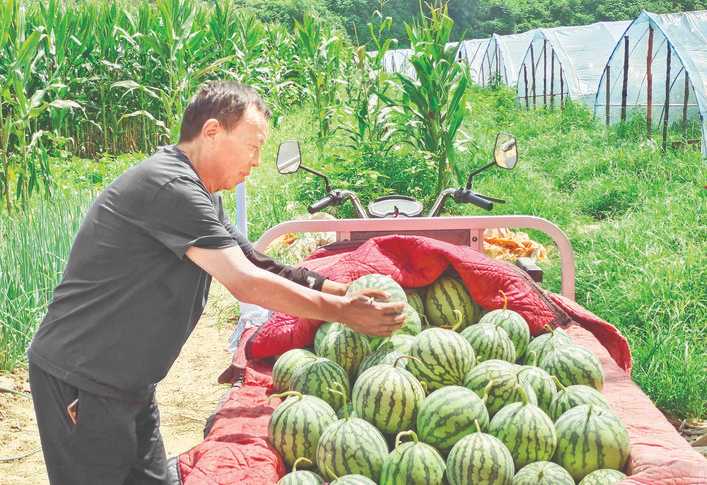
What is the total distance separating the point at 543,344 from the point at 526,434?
0.69m

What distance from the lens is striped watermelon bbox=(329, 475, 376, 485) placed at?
2.19 metres

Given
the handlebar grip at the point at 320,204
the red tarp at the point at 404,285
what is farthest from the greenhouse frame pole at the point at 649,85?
the red tarp at the point at 404,285

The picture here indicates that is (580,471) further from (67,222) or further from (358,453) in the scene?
(67,222)

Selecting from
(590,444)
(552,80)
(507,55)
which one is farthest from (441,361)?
(507,55)

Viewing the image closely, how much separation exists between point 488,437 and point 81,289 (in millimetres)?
1353

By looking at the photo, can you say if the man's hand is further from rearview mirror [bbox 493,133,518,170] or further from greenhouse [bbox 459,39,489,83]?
greenhouse [bbox 459,39,489,83]

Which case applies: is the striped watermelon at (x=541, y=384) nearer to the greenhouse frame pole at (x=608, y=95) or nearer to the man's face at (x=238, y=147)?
the man's face at (x=238, y=147)

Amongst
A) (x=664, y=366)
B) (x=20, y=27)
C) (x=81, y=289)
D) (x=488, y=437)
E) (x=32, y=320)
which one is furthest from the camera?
(x=20, y=27)

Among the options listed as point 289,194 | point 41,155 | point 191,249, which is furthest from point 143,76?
point 191,249

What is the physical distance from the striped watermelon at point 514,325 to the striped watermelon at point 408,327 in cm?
28

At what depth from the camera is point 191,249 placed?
93.5 inches

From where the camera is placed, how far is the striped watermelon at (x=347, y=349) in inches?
115

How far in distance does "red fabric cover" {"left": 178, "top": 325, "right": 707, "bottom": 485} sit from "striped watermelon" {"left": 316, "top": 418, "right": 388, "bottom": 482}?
18cm

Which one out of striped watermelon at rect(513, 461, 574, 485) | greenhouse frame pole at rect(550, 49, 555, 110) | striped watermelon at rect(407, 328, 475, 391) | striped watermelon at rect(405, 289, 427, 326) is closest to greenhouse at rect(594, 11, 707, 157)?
greenhouse frame pole at rect(550, 49, 555, 110)
